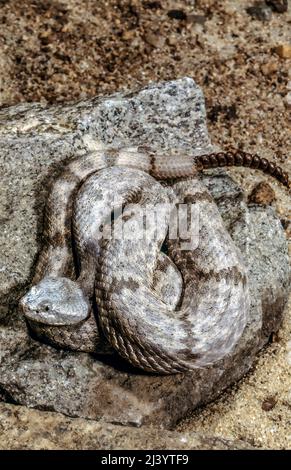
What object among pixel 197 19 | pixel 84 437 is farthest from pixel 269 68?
pixel 84 437

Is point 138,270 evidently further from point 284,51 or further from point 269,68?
point 284,51

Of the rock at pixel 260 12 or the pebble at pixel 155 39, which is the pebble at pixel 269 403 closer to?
the pebble at pixel 155 39

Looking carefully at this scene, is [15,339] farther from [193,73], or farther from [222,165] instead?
[193,73]

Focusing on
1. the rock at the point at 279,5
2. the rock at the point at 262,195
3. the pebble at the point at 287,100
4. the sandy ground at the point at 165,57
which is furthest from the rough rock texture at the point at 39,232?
the rock at the point at 279,5
